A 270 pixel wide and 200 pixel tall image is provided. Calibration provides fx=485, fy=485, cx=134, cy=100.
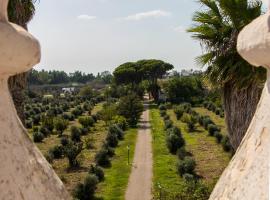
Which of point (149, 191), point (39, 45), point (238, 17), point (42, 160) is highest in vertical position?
point (238, 17)

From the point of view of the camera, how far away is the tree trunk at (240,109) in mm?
9211

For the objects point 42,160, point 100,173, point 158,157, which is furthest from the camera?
point 158,157

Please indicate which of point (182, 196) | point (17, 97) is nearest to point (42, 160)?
point (17, 97)

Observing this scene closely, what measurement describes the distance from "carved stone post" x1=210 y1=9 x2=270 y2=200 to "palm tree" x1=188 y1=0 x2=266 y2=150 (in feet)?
22.5

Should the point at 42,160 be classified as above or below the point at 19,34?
below

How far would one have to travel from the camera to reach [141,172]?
21.2 m

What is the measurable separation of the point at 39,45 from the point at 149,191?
1590 cm

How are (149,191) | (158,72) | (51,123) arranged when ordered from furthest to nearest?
(158,72)
(51,123)
(149,191)

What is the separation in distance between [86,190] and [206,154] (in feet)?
32.8

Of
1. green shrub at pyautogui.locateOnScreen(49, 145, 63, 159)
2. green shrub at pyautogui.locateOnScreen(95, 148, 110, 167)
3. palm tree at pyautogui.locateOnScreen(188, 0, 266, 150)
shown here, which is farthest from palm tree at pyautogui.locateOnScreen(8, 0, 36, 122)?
green shrub at pyautogui.locateOnScreen(49, 145, 63, 159)

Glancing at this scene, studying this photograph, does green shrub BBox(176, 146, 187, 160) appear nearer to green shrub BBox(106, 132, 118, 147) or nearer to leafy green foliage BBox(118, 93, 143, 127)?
green shrub BBox(106, 132, 118, 147)

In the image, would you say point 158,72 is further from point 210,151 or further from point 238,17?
point 238,17

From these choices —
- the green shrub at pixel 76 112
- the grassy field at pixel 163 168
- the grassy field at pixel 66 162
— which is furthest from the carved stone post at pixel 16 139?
the green shrub at pixel 76 112

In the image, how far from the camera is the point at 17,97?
862 centimetres
